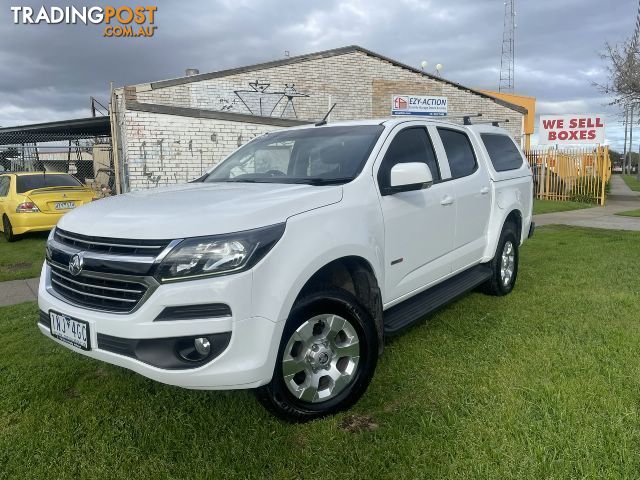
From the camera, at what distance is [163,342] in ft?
7.93

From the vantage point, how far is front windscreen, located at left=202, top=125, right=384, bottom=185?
344 cm

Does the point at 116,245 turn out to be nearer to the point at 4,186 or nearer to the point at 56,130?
the point at 4,186

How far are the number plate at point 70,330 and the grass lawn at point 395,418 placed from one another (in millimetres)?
545

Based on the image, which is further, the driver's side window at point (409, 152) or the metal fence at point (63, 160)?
the metal fence at point (63, 160)

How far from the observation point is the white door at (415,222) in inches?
133

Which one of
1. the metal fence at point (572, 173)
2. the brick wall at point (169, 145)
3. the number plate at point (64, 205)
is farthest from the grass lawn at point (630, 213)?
the number plate at point (64, 205)

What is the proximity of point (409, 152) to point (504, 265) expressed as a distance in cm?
213

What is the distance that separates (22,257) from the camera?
8.16 m

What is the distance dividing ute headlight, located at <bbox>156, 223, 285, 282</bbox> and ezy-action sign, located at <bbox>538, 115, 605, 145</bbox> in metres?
22.2

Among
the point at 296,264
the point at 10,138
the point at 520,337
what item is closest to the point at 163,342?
the point at 296,264

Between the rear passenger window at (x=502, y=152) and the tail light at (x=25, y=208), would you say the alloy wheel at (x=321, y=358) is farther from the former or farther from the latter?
the tail light at (x=25, y=208)

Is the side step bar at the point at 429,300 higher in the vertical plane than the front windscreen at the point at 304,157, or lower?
lower

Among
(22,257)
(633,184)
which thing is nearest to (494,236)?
(22,257)

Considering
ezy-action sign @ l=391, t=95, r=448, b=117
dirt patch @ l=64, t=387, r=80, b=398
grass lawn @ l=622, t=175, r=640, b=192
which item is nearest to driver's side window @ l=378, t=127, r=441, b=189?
dirt patch @ l=64, t=387, r=80, b=398
